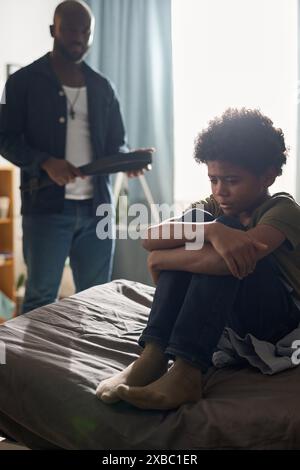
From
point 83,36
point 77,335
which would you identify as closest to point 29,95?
point 83,36

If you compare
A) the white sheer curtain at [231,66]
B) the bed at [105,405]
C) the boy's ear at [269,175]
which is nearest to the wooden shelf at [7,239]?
the white sheer curtain at [231,66]

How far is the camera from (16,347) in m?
1.42

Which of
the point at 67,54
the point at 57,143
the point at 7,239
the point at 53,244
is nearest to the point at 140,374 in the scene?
the point at 53,244

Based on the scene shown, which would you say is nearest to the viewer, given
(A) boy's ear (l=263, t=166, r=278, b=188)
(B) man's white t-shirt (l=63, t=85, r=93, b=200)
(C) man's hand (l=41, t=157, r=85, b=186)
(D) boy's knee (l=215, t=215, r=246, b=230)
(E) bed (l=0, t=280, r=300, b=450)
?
(E) bed (l=0, t=280, r=300, b=450)

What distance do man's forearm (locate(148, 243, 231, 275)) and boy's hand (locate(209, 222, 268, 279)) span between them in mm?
15

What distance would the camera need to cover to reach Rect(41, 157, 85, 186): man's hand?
219 centimetres

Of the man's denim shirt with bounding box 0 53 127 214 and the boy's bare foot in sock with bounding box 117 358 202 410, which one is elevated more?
the man's denim shirt with bounding box 0 53 127 214

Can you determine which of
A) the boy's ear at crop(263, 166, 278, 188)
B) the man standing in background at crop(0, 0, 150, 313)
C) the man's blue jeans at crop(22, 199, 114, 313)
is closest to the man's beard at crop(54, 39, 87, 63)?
the man standing in background at crop(0, 0, 150, 313)

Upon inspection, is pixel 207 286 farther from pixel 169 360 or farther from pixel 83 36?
pixel 83 36

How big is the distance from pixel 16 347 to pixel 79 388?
230mm

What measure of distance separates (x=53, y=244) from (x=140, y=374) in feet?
3.55

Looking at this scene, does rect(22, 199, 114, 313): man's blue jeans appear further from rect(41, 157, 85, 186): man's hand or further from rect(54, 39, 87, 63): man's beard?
rect(54, 39, 87, 63): man's beard

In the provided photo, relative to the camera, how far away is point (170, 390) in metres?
1.19

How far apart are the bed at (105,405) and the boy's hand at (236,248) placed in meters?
0.24
